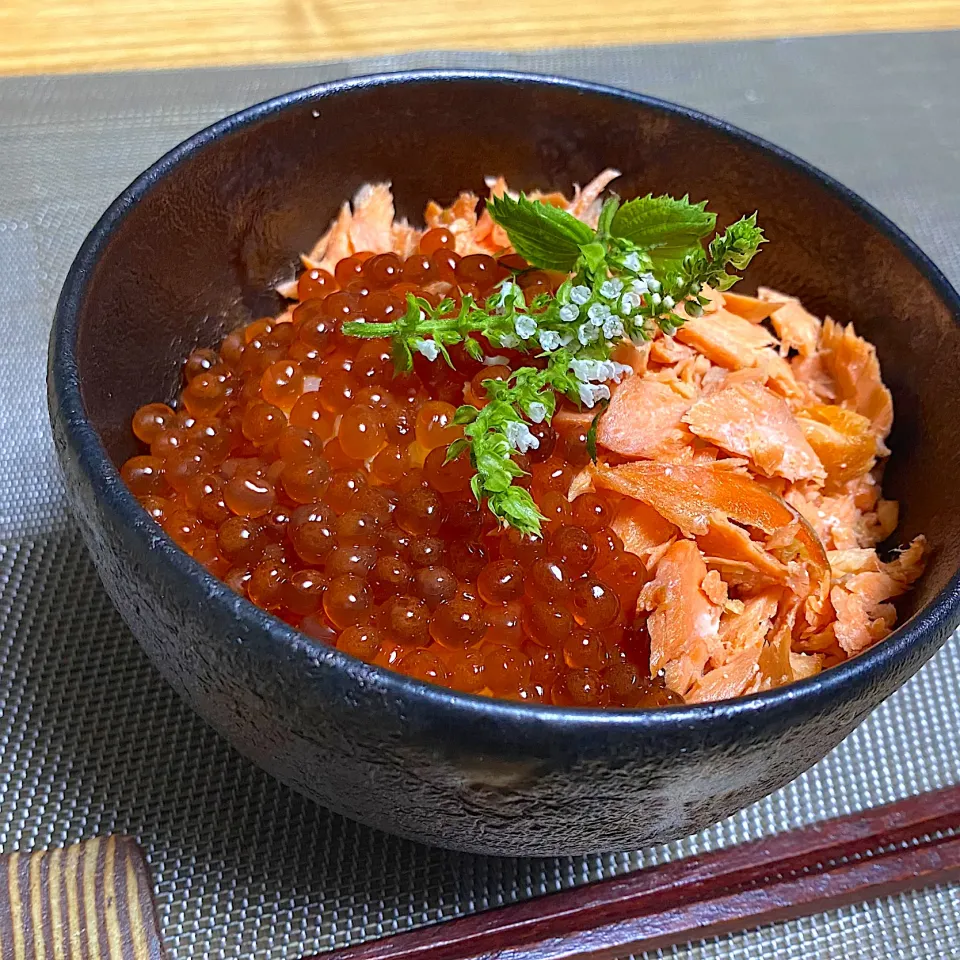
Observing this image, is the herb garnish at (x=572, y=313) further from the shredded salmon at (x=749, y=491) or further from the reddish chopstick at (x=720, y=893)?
the reddish chopstick at (x=720, y=893)

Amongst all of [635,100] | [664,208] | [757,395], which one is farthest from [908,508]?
[635,100]

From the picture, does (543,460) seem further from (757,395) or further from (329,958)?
(329,958)

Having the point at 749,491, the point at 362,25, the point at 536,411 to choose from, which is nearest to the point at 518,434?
the point at 536,411

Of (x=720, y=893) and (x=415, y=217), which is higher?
(x=415, y=217)

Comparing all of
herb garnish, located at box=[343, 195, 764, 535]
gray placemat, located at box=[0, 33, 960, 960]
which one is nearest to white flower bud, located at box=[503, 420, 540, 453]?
herb garnish, located at box=[343, 195, 764, 535]

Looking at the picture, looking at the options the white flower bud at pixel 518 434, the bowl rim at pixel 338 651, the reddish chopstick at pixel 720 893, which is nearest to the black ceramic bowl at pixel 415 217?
the bowl rim at pixel 338 651

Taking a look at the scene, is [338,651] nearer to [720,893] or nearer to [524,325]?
[524,325]
